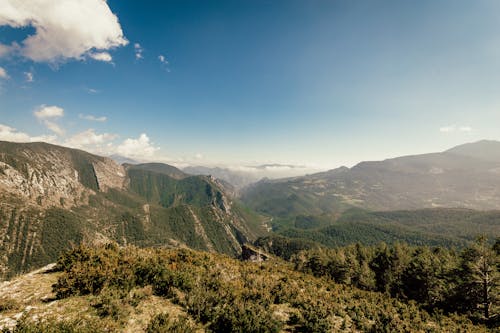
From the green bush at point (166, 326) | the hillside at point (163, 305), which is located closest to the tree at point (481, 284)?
the hillside at point (163, 305)

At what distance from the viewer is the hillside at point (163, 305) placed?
13383 millimetres

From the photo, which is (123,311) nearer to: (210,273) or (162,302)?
(162,302)

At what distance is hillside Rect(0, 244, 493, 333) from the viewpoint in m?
13.4

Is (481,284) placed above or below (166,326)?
below

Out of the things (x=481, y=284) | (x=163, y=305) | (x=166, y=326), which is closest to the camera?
(x=166, y=326)

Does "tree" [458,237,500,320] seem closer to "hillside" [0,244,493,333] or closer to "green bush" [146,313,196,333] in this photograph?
"hillside" [0,244,493,333]

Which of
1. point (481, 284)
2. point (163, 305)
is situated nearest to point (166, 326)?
point (163, 305)

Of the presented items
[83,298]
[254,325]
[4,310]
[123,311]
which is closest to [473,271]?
[254,325]

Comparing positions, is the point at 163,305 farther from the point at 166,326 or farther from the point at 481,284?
the point at 481,284

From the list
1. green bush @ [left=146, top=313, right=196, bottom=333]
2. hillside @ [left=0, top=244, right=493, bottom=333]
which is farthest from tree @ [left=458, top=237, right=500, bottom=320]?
green bush @ [left=146, top=313, right=196, bottom=333]

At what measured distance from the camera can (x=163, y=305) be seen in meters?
17.0

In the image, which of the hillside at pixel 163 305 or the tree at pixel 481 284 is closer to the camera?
the hillside at pixel 163 305

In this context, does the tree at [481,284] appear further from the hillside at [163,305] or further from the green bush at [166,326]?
the green bush at [166,326]

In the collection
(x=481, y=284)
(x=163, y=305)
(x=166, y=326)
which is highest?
(x=166, y=326)
